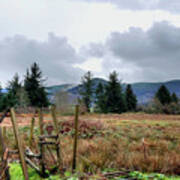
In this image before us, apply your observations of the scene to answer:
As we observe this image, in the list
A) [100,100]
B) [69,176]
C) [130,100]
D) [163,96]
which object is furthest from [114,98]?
[69,176]

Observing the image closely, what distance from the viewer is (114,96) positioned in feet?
104

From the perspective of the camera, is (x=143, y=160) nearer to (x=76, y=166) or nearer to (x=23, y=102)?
(x=76, y=166)

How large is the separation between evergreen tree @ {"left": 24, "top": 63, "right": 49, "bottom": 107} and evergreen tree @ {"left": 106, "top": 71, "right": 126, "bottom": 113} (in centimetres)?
982

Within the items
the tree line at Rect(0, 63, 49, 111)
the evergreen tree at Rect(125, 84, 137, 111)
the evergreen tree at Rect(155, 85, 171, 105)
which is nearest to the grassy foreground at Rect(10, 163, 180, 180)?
the tree line at Rect(0, 63, 49, 111)

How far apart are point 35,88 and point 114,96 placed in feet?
42.7

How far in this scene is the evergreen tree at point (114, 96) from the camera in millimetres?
31600

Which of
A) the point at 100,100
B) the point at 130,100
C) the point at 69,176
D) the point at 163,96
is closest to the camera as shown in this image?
the point at 69,176

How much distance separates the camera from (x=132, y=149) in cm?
505

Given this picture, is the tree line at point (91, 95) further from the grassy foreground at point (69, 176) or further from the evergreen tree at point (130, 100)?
the grassy foreground at point (69, 176)

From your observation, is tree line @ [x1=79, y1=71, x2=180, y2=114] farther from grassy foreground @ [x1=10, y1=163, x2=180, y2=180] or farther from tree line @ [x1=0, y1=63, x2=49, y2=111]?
grassy foreground @ [x1=10, y1=163, x2=180, y2=180]

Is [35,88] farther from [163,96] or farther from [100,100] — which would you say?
[163,96]

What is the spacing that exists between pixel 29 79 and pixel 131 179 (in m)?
33.2

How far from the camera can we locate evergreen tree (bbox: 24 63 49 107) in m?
31.8

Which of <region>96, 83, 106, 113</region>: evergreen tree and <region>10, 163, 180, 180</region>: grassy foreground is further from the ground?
<region>96, 83, 106, 113</region>: evergreen tree
